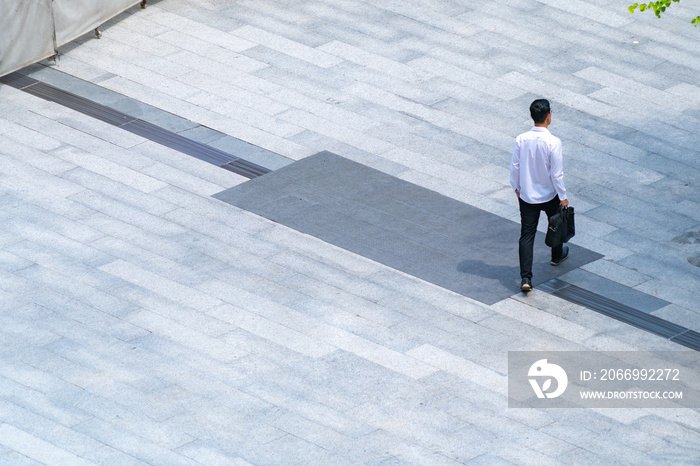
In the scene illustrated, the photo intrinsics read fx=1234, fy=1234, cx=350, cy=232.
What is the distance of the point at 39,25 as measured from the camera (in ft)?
51.7

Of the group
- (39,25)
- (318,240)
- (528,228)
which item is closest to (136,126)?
(39,25)

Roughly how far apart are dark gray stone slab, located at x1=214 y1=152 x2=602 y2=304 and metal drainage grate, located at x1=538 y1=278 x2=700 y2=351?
222mm

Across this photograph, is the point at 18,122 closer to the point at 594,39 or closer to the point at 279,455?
the point at 279,455

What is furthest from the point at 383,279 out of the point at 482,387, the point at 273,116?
the point at 273,116

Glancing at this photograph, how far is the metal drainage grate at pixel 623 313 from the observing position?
36.3ft

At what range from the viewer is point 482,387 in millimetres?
10219

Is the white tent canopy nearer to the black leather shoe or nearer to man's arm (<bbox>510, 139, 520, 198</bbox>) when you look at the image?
man's arm (<bbox>510, 139, 520, 198</bbox>)

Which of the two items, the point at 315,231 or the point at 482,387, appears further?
the point at 315,231

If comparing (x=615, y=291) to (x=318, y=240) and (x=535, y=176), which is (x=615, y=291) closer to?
(x=535, y=176)

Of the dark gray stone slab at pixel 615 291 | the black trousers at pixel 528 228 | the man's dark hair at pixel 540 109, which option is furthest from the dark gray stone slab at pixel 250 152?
the dark gray stone slab at pixel 615 291

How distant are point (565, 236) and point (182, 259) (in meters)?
3.65

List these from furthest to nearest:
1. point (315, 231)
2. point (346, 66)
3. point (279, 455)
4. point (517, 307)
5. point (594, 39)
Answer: point (594, 39)
point (346, 66)
point (315, 231)
point (517, 307)
point (279, 455)

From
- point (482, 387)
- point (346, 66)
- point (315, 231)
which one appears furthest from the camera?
point (346, 66)

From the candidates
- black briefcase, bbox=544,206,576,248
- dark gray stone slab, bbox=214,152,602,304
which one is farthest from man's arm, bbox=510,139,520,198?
dark gray stone slab, bbox=214,152,602,304
